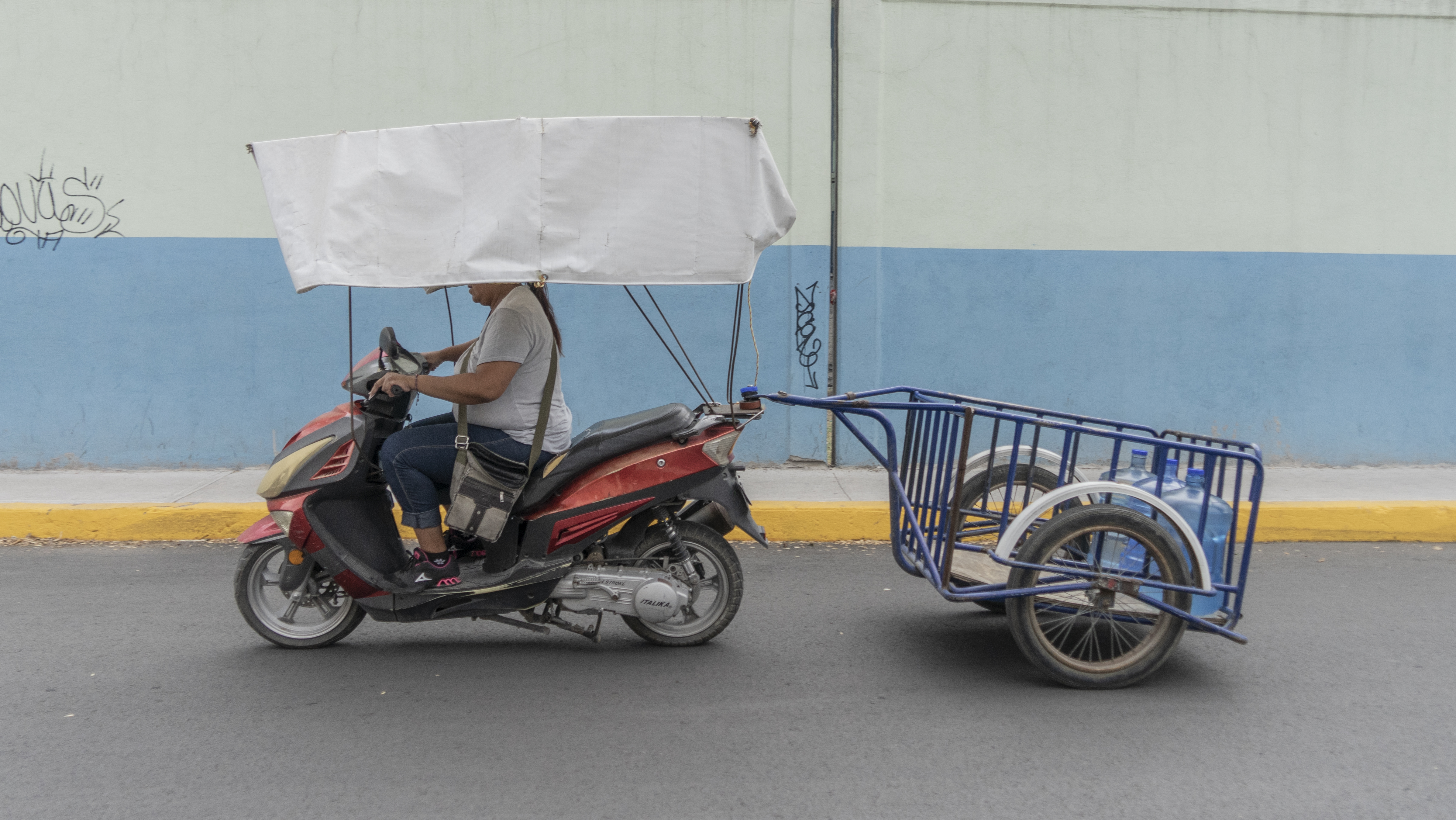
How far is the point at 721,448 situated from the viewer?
155 inches

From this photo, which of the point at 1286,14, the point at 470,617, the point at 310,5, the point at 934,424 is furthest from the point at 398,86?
the point at 1286,14

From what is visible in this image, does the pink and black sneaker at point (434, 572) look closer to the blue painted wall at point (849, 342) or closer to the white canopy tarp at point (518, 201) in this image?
the white canopy tarp at point (518, 201)

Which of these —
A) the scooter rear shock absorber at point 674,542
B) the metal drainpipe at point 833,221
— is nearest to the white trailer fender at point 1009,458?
the scooter rear shock absorber at point 674,542

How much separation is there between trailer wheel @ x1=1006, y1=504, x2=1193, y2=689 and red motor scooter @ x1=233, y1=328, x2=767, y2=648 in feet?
3.51

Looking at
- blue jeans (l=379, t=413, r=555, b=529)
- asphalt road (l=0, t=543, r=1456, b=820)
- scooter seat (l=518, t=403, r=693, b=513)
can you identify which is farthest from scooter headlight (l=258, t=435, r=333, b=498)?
scooter seat (l=518, t=403, r=693, b=513)

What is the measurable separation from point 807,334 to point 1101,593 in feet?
14.1

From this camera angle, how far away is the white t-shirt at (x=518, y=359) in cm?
372

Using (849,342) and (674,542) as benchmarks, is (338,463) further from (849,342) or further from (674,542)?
(849,342)

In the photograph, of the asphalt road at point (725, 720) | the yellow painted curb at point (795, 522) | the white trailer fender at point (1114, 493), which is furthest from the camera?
the yellow painted curb at point (795, 522)

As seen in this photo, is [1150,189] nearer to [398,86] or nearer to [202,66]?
[398,86]

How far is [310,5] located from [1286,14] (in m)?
7.47

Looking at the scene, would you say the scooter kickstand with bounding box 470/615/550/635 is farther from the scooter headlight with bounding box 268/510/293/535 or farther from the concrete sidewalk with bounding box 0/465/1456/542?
the concrete sidewalk with bounding box 0/465/1456/542

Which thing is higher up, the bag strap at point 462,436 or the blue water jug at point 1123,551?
the bag strap at point 462,436

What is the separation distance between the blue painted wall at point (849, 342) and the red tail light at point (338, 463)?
3822 millimetres
